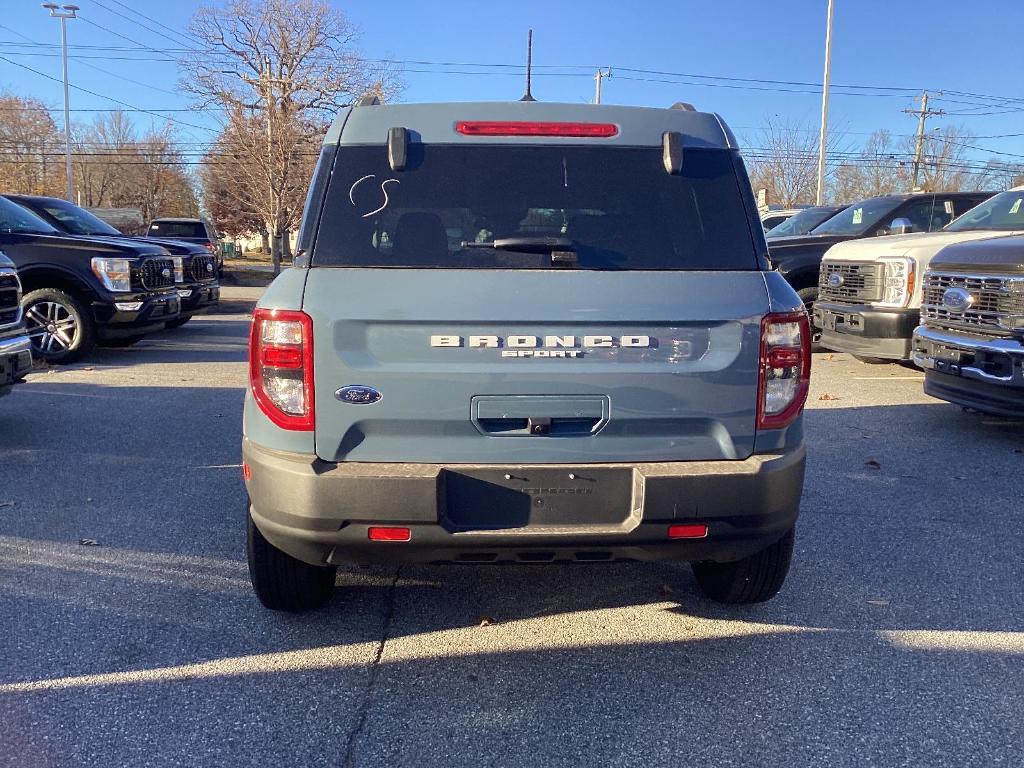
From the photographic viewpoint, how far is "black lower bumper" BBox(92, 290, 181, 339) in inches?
407

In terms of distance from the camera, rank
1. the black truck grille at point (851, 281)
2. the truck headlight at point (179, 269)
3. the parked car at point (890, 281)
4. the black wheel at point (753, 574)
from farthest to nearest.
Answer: the truck headlight at point (179, 269), the black truck grille at point (851, 281), the parked car at point (890, 281), the black wheel at point (753, 574)

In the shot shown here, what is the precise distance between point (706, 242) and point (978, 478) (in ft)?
12.7

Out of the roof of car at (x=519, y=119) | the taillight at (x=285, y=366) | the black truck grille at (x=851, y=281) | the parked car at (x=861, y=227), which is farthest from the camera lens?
the parked car at (x=861, y=227)

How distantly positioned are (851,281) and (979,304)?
9.16 feet

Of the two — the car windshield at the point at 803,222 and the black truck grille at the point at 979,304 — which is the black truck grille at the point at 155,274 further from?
the black truck grille at the point at 979,304

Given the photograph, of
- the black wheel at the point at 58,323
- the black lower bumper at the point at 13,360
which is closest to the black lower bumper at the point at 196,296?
the black wheel at the point at 58,323

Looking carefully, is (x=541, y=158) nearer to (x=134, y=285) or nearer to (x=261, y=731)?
(x=261, y=731)

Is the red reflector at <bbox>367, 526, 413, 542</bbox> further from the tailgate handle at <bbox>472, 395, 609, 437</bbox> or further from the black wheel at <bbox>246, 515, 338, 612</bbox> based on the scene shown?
the black wheel at <bbox>246, 515, 338, 612</bbox>

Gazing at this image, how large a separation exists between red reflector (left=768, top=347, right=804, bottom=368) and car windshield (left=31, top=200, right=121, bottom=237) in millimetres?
10751

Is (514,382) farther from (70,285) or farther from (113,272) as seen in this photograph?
(70,285)

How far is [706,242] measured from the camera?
10.2ft

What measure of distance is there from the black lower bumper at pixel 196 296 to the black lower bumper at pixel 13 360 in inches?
223

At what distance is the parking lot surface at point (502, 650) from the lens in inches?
108

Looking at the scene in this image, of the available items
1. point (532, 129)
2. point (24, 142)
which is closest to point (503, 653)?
point (532, 129)
